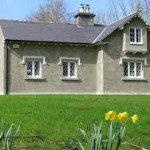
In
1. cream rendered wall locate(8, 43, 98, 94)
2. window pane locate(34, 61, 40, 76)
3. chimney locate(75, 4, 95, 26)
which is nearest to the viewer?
cream rendered wall locate(8, 43, 98, 94)

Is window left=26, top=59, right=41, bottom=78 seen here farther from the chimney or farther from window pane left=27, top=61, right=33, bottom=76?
the chimney

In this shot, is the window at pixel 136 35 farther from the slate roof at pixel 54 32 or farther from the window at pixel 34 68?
the window at pixel 34 68

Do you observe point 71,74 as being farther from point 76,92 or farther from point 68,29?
point 68,29

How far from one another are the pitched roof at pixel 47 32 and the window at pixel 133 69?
313 cm

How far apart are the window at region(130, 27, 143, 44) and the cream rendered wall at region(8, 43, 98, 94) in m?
2.72

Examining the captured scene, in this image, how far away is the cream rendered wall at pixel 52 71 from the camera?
30.6 meters

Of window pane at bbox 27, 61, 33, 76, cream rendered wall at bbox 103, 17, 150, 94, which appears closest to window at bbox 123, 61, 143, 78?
cream rendered wall at bbox 103, 17, 150, 94

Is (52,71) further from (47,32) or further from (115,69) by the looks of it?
(115,69)

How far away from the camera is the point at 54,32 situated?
33.0 meters

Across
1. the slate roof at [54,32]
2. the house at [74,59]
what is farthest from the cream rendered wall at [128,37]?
the slate roof at [54,32]

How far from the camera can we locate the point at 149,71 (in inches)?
1304

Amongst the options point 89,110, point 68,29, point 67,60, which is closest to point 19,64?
point 67,60

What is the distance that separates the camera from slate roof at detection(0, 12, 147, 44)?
31.3m

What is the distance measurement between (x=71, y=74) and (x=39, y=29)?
13.6ft
